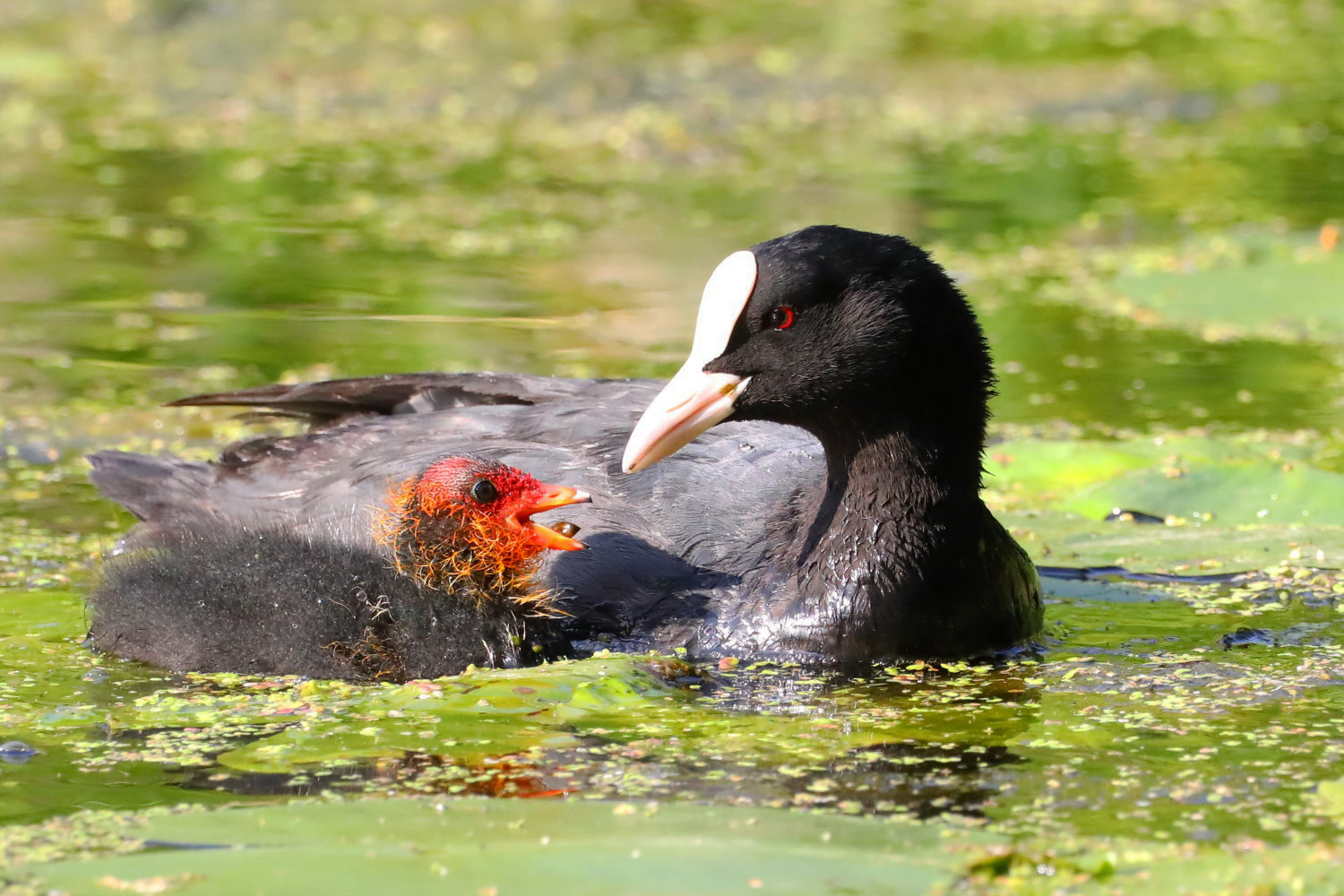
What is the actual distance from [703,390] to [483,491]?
56 cm

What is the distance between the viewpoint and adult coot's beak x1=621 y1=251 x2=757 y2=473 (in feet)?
14.9

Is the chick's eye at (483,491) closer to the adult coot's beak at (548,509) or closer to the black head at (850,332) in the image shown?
the adult coot's beak at (548,509)

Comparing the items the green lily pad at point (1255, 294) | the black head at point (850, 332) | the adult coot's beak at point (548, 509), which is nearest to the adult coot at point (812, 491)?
the black head at point (850, 332)

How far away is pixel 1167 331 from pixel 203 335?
3964 millimetres

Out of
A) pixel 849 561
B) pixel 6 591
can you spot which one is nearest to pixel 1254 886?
pixel 849 561

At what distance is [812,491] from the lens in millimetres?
4887

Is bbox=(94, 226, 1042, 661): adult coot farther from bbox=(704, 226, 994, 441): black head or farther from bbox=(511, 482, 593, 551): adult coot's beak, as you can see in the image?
bbox=(511, 482, 593, 551): adult coot's beak

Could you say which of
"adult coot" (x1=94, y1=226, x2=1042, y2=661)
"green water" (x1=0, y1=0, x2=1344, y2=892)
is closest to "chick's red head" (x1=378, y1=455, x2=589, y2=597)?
"adult coot" (x1=94, y1=226, x2=1042, y2=661)

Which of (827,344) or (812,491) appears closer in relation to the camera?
(827,344)

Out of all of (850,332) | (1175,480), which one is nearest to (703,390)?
(850,332)

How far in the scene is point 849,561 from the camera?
4.64 meters

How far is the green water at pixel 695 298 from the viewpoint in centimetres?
379

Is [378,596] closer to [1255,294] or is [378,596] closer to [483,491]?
[483,491]

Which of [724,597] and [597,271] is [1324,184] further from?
[724,597]
